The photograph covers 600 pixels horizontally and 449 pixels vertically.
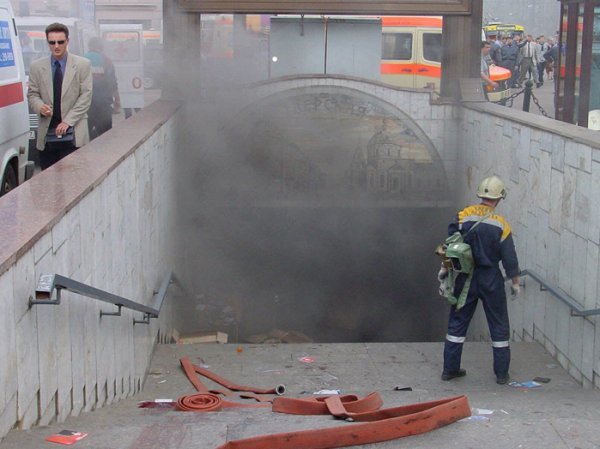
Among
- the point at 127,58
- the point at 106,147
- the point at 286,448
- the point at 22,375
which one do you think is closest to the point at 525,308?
the point at 106,147

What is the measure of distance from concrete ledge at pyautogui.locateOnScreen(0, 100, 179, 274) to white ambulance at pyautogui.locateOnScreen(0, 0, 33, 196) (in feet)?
3.77

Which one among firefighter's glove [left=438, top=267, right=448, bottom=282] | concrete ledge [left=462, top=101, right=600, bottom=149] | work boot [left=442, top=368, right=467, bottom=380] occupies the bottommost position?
work boot [left=442, top=368, right=467, bottom=380]

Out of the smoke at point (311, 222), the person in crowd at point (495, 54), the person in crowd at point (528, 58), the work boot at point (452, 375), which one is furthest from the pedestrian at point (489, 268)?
the person in crowd at point (495, 54)

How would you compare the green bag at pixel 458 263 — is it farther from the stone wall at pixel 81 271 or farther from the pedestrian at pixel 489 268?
the stone wall at pixel 81 271

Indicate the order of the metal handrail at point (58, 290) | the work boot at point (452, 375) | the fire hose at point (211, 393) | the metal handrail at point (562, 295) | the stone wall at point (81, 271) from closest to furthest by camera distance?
the stone wall at point (81, 271), the metal handrail at point (58, 290), the fire hose at point (211, 393), the metal handrail at point (562, 295), the work boot at point (452, 375)

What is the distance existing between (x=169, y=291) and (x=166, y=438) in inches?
198

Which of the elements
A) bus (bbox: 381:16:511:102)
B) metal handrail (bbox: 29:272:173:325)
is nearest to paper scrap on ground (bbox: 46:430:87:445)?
metal handrail (bbox: 29:272:173:325)

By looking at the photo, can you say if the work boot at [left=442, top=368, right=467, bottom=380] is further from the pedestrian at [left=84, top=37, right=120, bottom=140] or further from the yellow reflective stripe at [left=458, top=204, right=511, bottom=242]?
the pedestrian at [left=84, top=37, right=120, bottom=140]

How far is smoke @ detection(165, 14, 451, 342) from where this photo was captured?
1119cm

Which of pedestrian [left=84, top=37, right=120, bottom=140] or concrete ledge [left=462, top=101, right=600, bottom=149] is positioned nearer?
concrete ledge [left=462, top=101, right=600, bottom=149]

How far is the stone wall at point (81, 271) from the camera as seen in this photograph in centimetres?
319

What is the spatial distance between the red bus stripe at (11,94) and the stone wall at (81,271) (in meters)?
1.12

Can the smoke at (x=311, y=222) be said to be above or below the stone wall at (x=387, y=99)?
below

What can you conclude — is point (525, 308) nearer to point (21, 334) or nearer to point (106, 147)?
point (106, 147)
